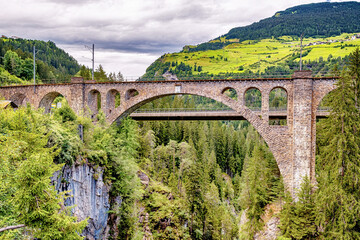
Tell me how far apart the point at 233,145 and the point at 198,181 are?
115 feet

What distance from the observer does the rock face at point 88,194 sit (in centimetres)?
1995

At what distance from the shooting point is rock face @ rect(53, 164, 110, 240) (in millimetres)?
19945

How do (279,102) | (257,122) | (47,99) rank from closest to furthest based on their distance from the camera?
(257,122) → (47,99) → (279,102)

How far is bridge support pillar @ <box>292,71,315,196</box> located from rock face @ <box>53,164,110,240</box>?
18262 millimetres

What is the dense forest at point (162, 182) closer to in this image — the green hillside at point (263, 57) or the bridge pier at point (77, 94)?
the bridge pier at point (77, 94)

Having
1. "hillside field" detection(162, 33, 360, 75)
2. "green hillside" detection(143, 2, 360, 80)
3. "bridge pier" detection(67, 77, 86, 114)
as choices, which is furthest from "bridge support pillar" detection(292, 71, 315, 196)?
"hillside field" detection(162, 33, 360, 75)

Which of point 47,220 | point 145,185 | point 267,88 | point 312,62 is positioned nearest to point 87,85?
point 145,185

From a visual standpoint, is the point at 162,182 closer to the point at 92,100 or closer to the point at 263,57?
the point at 92,100

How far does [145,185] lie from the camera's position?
1430 inches

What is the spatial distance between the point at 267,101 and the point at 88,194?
19704 mm

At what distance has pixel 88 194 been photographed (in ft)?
75.9

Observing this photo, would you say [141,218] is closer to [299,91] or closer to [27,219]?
[299,91]

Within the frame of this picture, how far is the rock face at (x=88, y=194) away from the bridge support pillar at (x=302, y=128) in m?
18.3

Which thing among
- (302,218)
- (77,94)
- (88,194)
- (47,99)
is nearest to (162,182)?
(77,94)
